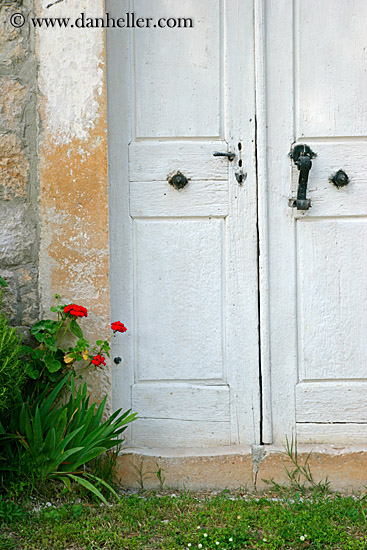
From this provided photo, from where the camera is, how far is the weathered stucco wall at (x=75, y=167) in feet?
8.85

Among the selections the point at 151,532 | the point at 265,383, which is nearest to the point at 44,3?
the point at 265,383

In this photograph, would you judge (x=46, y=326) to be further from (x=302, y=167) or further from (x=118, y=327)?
(x=302, y=167)

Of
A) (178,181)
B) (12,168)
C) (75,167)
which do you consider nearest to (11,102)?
(12,168)

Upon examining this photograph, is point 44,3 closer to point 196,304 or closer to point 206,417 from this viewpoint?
point 196,304

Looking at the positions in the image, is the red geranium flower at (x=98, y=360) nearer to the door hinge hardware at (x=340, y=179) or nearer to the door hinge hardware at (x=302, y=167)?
the door hinge hardware at (x=302, y=167)

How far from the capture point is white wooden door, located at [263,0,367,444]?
9.45 ft

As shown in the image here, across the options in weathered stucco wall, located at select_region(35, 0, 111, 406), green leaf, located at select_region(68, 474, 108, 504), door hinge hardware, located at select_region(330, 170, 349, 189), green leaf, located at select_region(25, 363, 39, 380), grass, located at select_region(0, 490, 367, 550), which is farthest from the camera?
door hinge hardware, located at select_region(330, 170, 349, 189)

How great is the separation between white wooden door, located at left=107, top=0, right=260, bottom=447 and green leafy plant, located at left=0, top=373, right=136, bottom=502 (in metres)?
0.34

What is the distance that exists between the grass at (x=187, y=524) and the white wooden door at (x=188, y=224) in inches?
17.1

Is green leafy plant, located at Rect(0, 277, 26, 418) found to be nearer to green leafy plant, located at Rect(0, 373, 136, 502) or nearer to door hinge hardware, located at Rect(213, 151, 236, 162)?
green leafy plant, located at Rect(0, 373, 136, 502)

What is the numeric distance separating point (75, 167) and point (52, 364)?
86cm

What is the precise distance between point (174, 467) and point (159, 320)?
0.67 metres

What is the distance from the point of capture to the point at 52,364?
262cm

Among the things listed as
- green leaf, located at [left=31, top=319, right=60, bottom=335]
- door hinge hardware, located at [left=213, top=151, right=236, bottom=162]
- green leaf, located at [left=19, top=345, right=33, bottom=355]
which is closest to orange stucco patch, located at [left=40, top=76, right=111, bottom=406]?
green leaf, located at [left=31, top=319, right=60, bottom=335]
